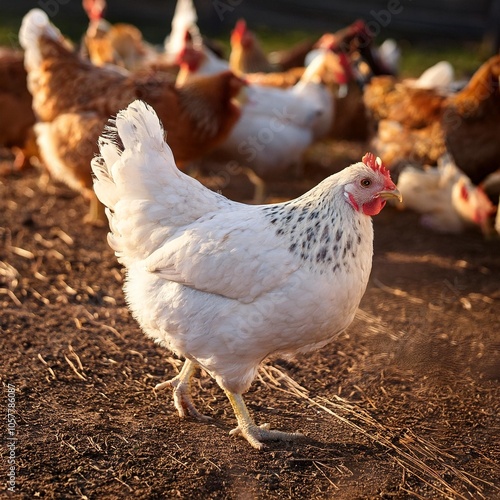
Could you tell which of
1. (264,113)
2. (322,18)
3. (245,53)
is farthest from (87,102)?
(322,18)

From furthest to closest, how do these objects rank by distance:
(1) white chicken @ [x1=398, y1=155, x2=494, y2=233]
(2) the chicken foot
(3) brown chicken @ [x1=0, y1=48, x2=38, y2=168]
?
(3) brown chicken @ [x1=0, y1=48, x2=38, y2=168]
(1) white chicken @ [x1=398, y1=155, x2=494, y2=233]
(2) the chicken foot

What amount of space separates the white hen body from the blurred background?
11.0 m

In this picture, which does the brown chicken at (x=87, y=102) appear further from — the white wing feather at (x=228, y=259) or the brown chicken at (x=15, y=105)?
the white wing feather at (x=228, y=259)

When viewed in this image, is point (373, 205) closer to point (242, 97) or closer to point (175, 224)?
point (175, 224)

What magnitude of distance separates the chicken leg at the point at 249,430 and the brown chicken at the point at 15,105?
4.29m

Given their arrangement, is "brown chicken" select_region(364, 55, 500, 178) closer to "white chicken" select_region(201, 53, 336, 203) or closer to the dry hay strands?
"white chicken" select_region(201, 53, 336, 203)

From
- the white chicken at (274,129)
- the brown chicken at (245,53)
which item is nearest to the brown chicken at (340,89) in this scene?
the white chicken at (274,129)

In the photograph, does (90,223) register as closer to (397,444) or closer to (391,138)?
(391,138)

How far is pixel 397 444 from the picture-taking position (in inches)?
130

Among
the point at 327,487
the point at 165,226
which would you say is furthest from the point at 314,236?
the point at 327,487

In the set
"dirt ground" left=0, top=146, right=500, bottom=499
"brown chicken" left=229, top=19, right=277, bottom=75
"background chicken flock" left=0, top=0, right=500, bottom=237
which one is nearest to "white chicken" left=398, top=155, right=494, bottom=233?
"background chicken flock" left=0, top=0, right=500, bottom=237

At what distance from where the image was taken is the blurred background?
13.9 metres

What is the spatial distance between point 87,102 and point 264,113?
179 centimetres

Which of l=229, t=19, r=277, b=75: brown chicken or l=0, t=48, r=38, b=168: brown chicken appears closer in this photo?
l=0, t=48, r=38, b=168: brown chicken
